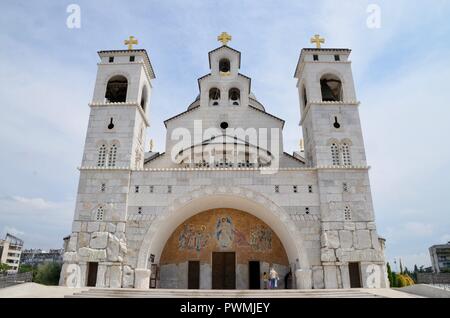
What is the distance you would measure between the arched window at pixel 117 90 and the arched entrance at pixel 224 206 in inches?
359

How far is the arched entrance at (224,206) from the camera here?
15000 millimetres

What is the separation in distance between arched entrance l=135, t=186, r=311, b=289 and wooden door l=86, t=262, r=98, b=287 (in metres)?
2.10

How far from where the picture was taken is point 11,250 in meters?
72.4

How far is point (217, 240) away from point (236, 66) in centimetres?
1322

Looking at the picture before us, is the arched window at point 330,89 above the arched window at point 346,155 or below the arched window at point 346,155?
above

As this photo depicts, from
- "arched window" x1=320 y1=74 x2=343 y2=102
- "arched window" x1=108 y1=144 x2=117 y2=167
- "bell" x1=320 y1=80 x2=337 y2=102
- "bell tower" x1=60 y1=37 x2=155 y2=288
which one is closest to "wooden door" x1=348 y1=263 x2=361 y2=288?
"arched window" x1=320 y1=74 x2=343 y2=102

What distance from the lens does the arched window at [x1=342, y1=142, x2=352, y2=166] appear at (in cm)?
1688

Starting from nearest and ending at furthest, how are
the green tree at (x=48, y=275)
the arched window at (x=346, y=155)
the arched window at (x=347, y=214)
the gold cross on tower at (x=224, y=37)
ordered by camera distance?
the arched window at (x=347, y=214), the arched window at (x=346, y=155), the green tree at (x=48, y=275), the gold cross on tower at (x=224, y=37)

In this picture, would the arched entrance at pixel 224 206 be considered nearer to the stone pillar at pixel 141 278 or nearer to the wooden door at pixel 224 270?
the stone pillar at pixel 141 278

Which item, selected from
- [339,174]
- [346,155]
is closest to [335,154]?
[346,155]

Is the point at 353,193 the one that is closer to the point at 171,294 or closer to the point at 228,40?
the point at 171,294

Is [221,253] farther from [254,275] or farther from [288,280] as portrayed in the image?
[288,280]

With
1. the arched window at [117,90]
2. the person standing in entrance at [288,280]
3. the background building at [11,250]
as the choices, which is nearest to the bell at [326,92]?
the person standing in entrance at [288,280]
